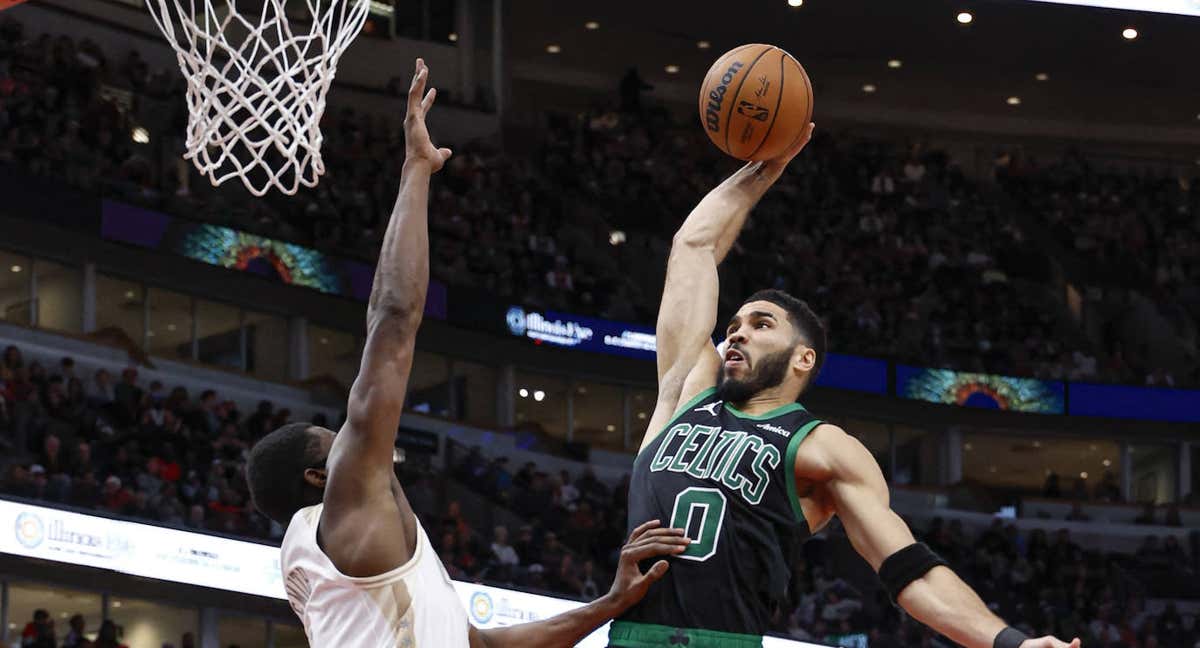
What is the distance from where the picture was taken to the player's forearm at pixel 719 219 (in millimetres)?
5660

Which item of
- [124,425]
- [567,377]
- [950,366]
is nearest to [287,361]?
[567,377]

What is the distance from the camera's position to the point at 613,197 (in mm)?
26812

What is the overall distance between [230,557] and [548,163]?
12.7 metres

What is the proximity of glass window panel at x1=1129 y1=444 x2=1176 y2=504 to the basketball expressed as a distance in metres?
24.0

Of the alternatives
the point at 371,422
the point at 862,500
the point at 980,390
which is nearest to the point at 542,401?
the point at 980,390

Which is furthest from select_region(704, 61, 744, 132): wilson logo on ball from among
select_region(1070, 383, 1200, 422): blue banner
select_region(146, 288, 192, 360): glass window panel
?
select_region(1070, 383, 1200, 422): blue banner

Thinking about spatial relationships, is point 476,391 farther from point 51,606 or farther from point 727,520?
point 727,520

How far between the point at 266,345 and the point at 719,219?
708 inches

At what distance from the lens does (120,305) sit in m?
21.6

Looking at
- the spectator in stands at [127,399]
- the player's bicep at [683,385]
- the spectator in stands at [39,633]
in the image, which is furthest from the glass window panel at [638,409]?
the player's bicep at [683,385]

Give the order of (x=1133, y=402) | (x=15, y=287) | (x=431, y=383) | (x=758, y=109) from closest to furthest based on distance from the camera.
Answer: (x=758, y=109) < (x=15, y=287) < (x=431, y=383) < (x=1133, y=402)

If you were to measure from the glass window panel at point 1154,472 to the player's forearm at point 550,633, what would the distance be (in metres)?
25.1

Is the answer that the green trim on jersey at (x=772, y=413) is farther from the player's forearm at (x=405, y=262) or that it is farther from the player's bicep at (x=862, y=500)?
the player's forearm at (x=405, y=262)

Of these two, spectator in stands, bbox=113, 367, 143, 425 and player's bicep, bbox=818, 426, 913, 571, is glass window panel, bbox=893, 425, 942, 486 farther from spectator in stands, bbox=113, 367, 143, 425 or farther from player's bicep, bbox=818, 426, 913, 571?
player's bicep, bbox=818, 426, 913, 571
